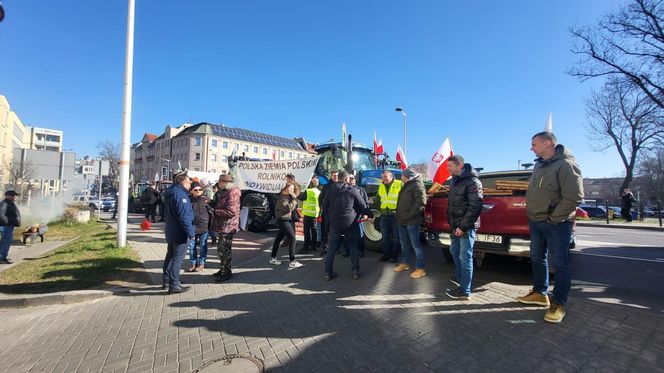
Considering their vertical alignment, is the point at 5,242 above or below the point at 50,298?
above

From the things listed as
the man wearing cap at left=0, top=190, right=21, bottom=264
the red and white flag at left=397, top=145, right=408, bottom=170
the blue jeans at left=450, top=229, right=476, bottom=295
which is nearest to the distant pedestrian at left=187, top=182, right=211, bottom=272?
the blue jeans at left=450, top=229, right=476, bottom=295

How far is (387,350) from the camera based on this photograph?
9.72 ft

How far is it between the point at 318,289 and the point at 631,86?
20476 millimetres

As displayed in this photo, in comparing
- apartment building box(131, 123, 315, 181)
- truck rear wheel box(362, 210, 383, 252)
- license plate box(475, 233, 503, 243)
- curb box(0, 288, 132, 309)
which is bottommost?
curb box(0, 288, 132, 309)

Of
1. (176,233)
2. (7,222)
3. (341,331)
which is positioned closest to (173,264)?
(176,233)

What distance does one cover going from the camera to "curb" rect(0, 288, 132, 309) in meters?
4.72

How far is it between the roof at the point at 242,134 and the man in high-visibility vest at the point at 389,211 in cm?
7237

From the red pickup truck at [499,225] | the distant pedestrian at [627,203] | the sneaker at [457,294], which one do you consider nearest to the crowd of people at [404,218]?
the sneaker at [457,294]

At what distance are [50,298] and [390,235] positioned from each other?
18.3 ft

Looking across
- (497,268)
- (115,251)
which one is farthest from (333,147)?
(115,251)

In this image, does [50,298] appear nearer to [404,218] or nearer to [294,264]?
[294,264]

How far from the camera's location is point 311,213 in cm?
733

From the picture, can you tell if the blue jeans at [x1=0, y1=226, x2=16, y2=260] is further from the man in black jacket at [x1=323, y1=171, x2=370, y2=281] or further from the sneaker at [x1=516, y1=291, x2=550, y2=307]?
the sneaker at [x1=516, y1=291, x2=550, y2=307]

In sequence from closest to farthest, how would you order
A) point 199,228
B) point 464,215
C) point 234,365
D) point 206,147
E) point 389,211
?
point 234,365, point 464,215, point 389,211, point 199,228, point 206,147
